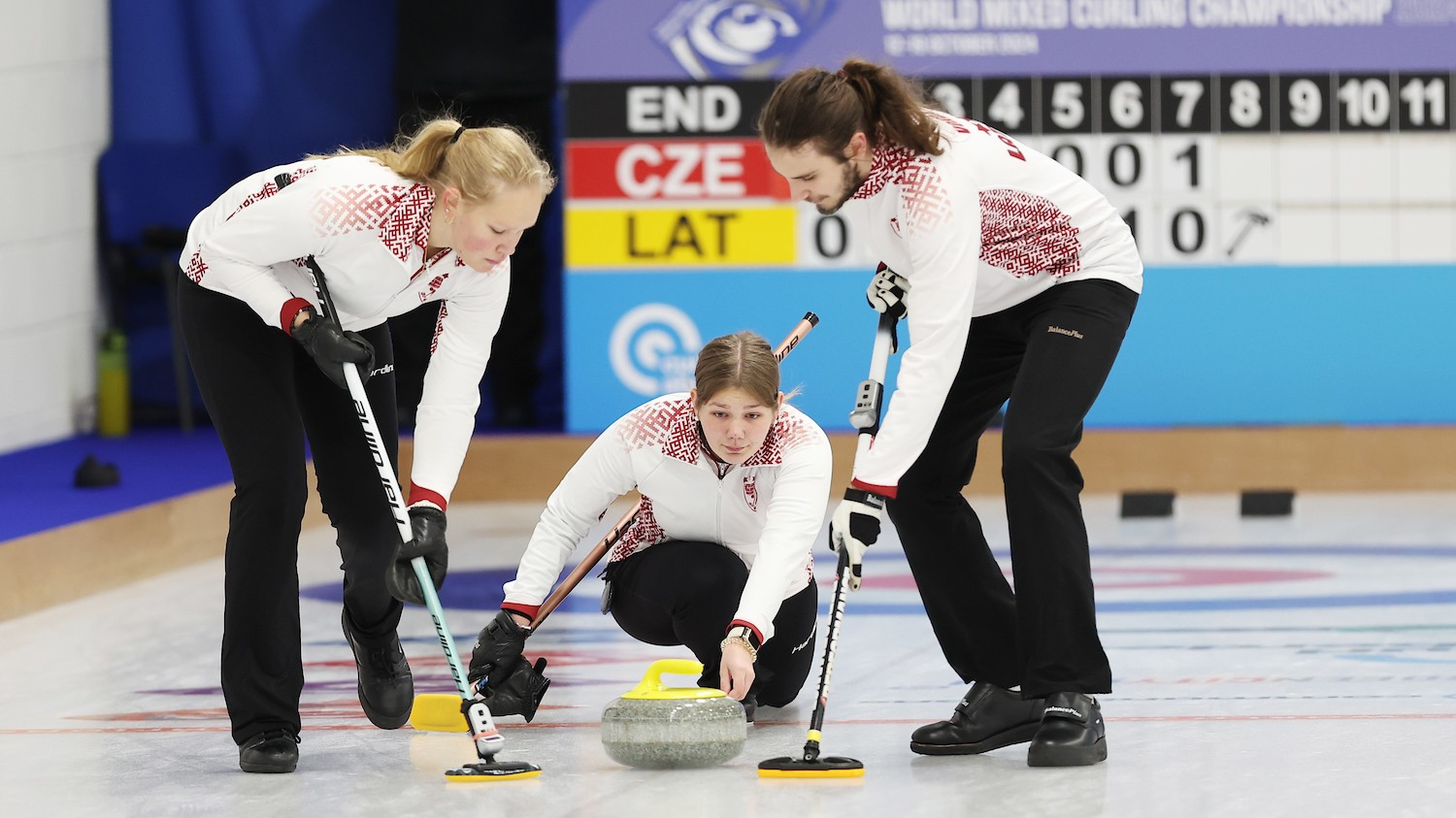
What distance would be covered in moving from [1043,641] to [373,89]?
5.54 meters

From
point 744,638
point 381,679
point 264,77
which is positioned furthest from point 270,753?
point 264,77

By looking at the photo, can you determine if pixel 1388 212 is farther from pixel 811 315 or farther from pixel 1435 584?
pixel 811 315

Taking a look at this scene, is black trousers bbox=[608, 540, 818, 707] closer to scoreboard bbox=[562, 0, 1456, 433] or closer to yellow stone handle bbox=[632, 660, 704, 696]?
yellow stone handle bbox=[632, 660, 704, 696]

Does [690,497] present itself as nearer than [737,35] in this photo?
Yes

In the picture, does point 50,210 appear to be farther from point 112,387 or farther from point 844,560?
point 844,560

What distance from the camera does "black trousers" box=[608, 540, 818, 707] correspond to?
333cm

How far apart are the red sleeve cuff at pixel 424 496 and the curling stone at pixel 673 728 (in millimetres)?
437

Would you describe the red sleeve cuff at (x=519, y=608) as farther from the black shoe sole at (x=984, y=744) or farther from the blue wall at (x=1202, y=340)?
the blue wall at (x=1202, y=340)

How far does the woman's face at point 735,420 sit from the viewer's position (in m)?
3.12

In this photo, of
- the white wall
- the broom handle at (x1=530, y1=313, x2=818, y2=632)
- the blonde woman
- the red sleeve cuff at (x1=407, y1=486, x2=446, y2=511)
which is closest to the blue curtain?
the white wall

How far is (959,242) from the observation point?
9.29 ft

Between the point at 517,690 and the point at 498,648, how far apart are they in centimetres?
13

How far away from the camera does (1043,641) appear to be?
116 inches

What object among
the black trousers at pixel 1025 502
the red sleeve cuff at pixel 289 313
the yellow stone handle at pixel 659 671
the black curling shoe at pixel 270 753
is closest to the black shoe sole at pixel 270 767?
the black curling shoe at pixel 270 753
